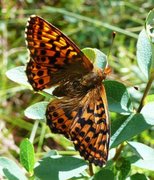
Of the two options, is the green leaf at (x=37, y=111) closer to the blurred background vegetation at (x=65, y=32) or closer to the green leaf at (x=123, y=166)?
the green leaf at (x=123, y=166)

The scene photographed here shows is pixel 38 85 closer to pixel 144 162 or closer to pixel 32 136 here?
pixel 144 162

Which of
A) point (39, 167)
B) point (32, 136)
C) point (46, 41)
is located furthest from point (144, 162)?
point (32, 136)

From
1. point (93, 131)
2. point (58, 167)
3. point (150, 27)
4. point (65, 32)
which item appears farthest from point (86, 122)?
point (65, 32)

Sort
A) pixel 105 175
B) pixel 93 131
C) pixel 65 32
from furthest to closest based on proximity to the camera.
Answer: pixel 65 32, pixel 105 175, pixel 93 131

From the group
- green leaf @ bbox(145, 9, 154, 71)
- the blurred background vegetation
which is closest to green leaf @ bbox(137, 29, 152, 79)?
green leaf @ bbox(145, 9, 154, 71)

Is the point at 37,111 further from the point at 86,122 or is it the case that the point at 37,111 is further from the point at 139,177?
the point at 139,177

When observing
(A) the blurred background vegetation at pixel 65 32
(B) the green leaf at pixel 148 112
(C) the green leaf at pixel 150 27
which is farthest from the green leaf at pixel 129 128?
(A) the blurred background vegetation at pixel 65 32
